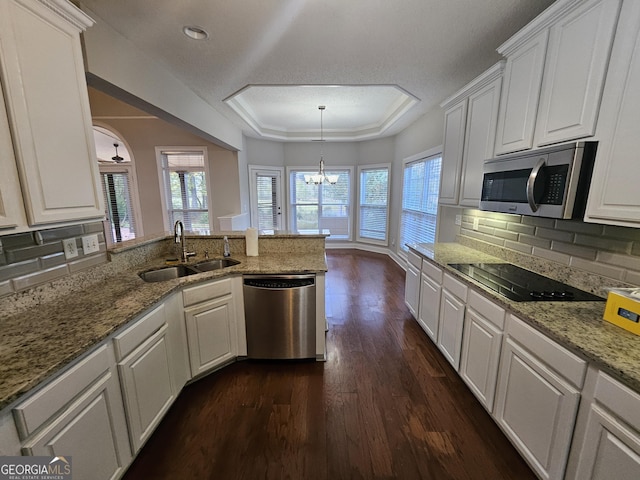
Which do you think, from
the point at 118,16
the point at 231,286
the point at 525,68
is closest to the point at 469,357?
the point at 231,286

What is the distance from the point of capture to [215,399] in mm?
1950

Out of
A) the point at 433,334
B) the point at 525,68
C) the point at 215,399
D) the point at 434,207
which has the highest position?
the point at 525,68

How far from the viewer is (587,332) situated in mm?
1156

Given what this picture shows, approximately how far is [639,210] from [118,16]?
3.31 metres

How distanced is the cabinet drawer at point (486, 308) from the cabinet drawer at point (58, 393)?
2140mm

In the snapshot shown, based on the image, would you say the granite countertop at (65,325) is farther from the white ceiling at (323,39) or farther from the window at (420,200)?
the window at (420,200)

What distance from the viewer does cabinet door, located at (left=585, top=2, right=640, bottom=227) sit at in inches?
46.1

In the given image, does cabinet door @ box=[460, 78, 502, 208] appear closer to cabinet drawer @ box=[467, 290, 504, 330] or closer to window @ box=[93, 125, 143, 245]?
cabinet drawer @ box=[467, 290, 504, 330]

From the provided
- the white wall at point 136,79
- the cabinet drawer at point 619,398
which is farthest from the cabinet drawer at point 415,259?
the white wall at point 136,79

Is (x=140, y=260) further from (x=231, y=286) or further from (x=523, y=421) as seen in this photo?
(x=523, y=421)

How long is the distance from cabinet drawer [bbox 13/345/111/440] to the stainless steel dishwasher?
1.07m

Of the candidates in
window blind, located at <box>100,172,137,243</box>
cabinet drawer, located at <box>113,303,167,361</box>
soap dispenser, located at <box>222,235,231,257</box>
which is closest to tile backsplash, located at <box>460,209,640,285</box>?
soap dispenser, located at <box>222,235,231,257</box>

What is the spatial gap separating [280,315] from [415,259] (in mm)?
1611

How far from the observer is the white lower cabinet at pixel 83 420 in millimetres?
912
